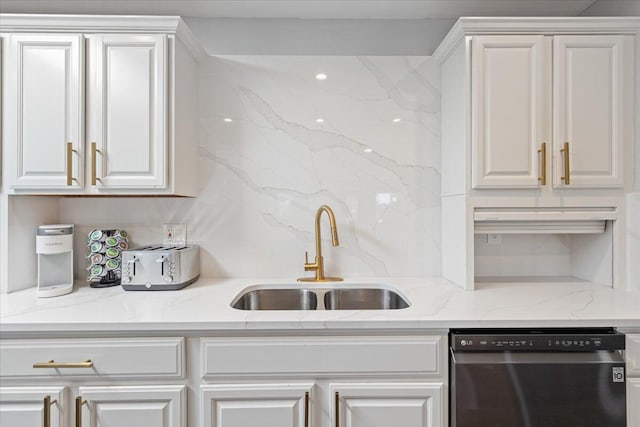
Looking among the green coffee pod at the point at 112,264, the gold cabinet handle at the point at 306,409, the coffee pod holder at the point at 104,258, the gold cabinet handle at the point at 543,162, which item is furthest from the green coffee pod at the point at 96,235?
the gold cabinet handle at the point at 543,162

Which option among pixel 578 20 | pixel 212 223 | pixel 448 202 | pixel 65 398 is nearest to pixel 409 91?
pixel 448 202

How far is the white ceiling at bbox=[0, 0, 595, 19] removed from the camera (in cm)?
196

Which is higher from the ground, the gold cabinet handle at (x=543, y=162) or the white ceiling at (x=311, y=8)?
the white ceiling at (x=311, y=8)

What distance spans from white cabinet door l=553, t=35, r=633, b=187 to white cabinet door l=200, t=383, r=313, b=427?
1432 millimetres

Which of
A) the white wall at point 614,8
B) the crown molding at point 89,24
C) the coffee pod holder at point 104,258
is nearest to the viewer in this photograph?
the crown molding at point 89,24

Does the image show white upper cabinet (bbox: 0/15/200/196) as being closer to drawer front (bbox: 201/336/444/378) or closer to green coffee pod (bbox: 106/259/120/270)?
green coffee pod (bbox: 106/259/120/270)

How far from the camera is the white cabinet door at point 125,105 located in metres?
1.67

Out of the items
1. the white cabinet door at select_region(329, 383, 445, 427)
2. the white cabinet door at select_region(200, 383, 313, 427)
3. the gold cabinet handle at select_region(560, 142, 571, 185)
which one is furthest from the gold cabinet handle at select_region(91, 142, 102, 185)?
the gold cabinet handle at select_region(560, 142, 571, 185)

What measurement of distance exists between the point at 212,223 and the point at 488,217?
4.60ft

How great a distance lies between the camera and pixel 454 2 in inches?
77.6

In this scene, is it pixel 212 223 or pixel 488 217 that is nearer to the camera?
pixel 488 217

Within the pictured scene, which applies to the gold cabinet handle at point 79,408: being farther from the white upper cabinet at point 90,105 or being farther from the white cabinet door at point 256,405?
the white upper cabinet at point 90,105

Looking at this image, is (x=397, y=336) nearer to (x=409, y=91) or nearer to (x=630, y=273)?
(x=630, y=273)

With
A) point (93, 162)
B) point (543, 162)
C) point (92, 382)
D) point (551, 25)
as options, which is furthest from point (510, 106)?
point (92, 382)
